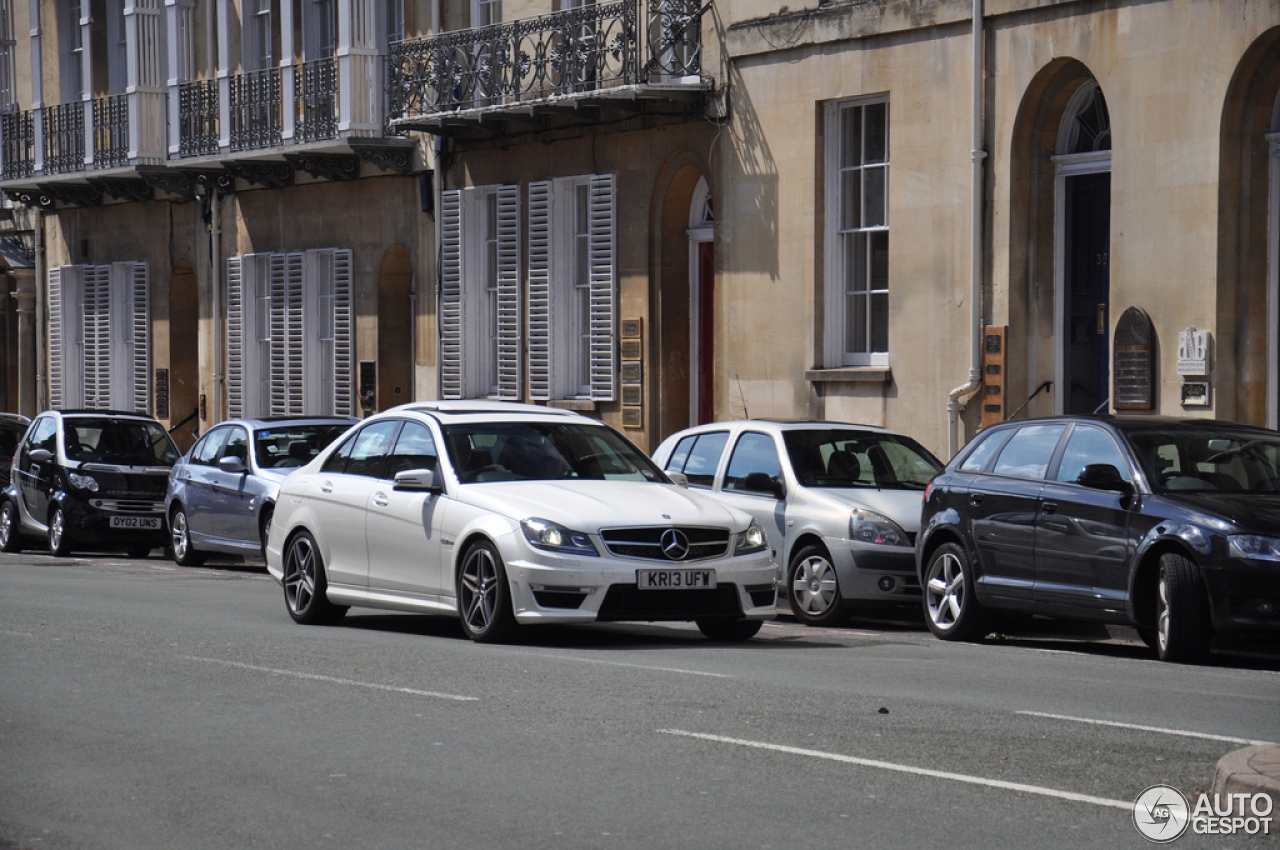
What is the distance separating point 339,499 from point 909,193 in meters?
9.79

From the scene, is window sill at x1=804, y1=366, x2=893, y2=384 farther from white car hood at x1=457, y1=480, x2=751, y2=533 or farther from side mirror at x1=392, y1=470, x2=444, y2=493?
side mirror at x1=392, y1=470, x2=444, y2=493

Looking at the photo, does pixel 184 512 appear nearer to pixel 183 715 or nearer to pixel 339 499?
pixel 339 499

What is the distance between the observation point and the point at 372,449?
14.1 metres

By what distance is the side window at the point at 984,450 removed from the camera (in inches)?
552

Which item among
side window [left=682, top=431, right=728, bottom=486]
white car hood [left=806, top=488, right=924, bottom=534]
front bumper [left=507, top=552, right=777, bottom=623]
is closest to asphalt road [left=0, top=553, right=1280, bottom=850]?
front bumper [left=507, top=552, right=777, bottom=623]

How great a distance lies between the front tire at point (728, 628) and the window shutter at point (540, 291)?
46.3ft

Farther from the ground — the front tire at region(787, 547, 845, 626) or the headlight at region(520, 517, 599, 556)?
the headlight at region(520, 517, 599, 556)

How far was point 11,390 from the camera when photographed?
43719 millimetres

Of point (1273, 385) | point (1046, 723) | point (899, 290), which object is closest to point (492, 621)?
point (1046, 723)

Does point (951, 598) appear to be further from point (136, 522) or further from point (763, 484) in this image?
point (136, 522)

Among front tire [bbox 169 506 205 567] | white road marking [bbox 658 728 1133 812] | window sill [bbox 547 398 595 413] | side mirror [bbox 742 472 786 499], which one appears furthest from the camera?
window sill [bbox 547 398 595 413]

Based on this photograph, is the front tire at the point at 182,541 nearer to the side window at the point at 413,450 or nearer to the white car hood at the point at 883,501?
the side window at the point at 413,450

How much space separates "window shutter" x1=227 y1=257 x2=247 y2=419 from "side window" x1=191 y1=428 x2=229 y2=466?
37.4 feet

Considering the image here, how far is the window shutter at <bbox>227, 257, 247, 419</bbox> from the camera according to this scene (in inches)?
1328
